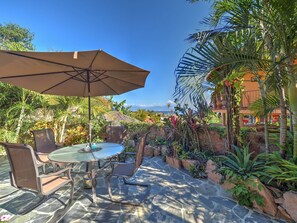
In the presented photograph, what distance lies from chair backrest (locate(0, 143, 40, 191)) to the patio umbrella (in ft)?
4.00

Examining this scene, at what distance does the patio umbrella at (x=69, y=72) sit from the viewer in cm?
214

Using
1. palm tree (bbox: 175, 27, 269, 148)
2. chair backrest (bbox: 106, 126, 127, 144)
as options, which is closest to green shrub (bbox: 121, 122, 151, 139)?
chair backrest (bbox: 106, 126, 127, 144)

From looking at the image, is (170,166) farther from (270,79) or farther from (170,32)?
(170,32)

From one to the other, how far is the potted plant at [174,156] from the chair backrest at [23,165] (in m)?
3.56

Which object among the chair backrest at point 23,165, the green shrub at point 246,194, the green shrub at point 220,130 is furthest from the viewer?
the green shrub at point 220,130

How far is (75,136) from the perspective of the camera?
272 inches

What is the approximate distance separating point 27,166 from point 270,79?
4.07m

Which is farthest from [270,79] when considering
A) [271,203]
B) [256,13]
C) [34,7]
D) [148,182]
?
[34,7]

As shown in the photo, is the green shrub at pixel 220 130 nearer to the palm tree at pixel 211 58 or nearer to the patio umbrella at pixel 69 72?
the palm tree at pixel 211 58

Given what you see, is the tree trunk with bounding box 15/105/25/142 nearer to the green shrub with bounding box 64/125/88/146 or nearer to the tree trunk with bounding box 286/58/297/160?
the green shrub with bounding box 64/125/88/146

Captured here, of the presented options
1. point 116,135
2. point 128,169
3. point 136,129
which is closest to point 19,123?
point 116,135

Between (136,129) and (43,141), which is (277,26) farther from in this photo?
(136,129)

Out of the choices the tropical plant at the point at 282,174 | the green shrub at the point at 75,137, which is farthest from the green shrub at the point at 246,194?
the green shrub at the point at 75,137

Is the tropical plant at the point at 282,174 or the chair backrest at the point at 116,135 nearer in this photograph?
the tropical plant at the point at 282,174
